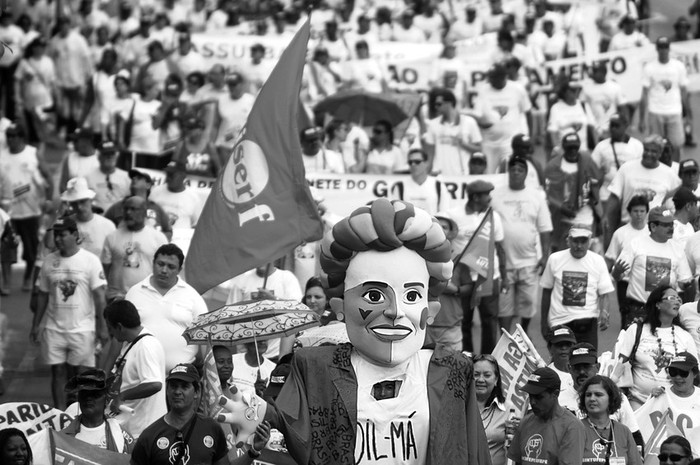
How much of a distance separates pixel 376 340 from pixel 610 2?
2183 centimetres

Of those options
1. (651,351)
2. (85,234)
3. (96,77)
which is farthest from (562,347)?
(96,77)

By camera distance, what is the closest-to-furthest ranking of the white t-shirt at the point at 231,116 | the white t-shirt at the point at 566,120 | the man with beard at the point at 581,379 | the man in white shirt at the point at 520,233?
the man with beard at the point at 581,379, the man in white shirt at the point at 520,233, the white t-shirt at the point at 566,120, the white t-shirt at the point at 231,116

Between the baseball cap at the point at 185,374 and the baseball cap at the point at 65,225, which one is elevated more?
the baseball cap at the point at 65,225

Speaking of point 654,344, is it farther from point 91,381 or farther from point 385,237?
point 385,237

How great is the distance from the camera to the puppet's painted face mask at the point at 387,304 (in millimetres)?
9539

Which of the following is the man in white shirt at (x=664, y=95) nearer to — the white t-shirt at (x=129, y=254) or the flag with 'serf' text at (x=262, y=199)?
the white t-shirt at (x=129, y=254)

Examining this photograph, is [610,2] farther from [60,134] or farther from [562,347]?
[562,347]

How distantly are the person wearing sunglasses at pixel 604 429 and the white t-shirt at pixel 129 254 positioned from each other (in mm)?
5253

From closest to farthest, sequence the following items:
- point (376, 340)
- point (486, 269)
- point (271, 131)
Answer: point (376, 340) → point (271, 131) → point (486, 269)

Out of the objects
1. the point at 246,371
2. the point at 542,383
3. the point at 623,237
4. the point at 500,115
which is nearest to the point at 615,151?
the point at 500,115

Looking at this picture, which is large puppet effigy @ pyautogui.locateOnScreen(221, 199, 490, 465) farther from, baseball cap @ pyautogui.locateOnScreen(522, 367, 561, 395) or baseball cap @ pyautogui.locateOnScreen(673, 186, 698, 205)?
baseball cap @ pyautogui.locateOnScreen(673, 186, 698, 205)

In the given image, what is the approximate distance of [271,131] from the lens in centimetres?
1427

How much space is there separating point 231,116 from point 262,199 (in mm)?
8529

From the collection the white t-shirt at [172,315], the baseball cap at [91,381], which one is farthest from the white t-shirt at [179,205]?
the baseball cap at [91,381]
